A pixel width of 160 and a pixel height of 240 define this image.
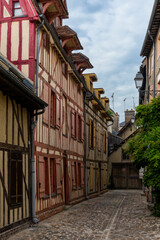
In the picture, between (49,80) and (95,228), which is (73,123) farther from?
(95,228)

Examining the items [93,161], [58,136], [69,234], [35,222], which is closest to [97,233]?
[69,234]

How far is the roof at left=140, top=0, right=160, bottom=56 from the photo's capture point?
14.1m

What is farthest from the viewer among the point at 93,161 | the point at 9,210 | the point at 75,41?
the point at 93,161

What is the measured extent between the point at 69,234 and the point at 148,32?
10.1 metres

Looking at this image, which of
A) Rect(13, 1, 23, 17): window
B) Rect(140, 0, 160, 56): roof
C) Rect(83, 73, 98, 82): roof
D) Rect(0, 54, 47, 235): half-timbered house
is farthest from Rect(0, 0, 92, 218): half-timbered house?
Rect(83, 73, 98, 82): roof

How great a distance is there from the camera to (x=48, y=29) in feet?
42.0

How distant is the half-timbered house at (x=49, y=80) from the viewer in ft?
37.2

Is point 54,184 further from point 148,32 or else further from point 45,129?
point 148,32

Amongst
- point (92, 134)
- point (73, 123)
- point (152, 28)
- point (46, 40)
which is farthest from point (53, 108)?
point (92, 134)

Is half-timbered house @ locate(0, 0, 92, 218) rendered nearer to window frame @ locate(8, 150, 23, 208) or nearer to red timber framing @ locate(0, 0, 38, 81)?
red timber framing @ locate(0, 0, 38, 81)

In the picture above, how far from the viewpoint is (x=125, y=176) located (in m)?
32.3

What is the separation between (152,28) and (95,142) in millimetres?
10362

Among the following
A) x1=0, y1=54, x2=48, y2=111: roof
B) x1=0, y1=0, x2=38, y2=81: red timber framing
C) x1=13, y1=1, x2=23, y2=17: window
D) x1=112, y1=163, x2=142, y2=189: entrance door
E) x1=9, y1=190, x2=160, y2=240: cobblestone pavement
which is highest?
x1=13, y1=1, x2=23, y2=17: window

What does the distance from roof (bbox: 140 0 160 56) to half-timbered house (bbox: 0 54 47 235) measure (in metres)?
6.15
